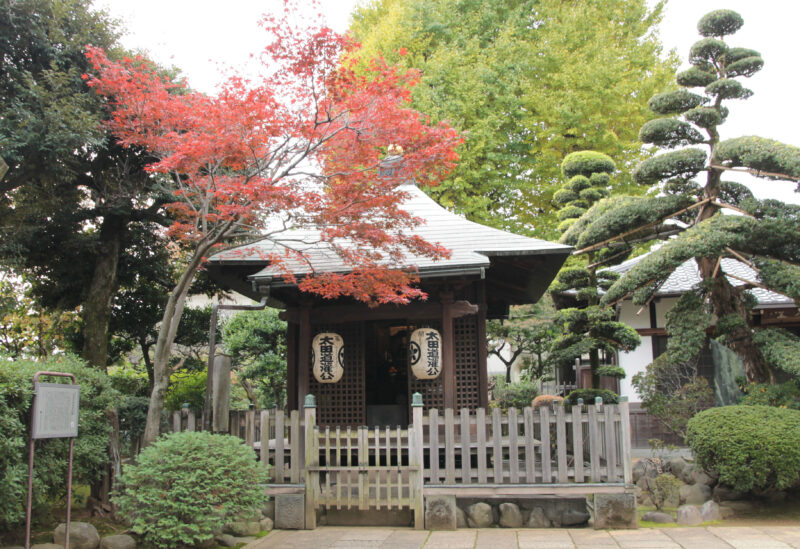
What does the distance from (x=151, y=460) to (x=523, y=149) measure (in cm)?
1590

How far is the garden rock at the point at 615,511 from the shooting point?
25.8 feet

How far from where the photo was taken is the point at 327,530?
803cm

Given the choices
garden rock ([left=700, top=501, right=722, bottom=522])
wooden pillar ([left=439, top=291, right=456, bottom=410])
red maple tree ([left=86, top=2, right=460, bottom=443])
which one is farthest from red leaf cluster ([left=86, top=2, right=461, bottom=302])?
garden rock ([left=700, top=501, right=722, bottom=522])

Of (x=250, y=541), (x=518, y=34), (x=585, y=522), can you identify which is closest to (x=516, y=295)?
(x=585, y=522)

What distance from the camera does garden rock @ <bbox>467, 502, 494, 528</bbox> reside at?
815 cm

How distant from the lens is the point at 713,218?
9680 mm

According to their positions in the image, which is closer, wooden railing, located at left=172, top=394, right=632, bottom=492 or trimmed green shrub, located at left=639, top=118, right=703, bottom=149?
wooden railing, located at left=172, top=394, right=632, bottom=492

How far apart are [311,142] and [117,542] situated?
16.5 ft

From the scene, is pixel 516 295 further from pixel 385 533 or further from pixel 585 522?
pixel 385 533

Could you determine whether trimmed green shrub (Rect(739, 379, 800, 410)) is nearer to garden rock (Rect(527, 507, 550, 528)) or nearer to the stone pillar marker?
garden rock (Rect(527, 507, 550, 528))

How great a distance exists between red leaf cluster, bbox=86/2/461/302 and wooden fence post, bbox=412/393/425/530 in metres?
1.55

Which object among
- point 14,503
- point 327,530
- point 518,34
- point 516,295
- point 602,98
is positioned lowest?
point 327,530

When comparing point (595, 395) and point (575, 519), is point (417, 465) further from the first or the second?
point (595, 395)

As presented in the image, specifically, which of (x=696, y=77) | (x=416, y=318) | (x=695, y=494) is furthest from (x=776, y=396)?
(x=416, y=318)
